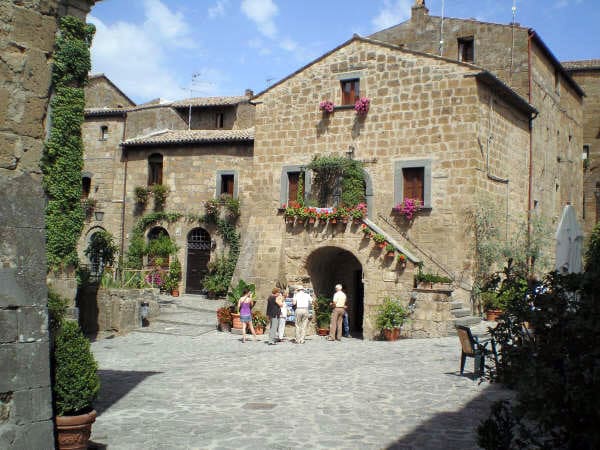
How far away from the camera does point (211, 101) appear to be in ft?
101

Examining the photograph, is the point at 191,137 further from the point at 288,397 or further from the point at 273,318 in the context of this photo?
the point at 288,397

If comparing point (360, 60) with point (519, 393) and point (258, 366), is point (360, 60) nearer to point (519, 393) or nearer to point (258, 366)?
point (258, 366)

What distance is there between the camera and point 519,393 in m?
4.24

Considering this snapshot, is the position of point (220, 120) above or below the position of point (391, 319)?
above

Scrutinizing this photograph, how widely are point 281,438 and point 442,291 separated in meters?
9.86

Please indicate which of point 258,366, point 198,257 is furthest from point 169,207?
point 258,366

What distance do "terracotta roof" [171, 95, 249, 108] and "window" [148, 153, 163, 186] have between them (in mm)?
4080

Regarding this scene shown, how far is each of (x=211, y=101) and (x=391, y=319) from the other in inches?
706

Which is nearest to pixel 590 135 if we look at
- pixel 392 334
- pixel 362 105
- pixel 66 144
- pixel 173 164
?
pixel 362 105

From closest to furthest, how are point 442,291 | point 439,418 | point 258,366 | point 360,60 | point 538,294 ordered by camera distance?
point 538,294, point 439,418, point 258,366, point 442,291, point 360,60

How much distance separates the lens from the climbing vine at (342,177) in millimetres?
19531

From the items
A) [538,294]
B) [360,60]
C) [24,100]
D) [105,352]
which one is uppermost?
[360,60]

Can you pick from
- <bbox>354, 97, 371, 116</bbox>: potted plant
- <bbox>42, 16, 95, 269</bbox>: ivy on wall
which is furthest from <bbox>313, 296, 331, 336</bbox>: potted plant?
<bbox>42, 16, 95, 269</bbox>: ivy on wall

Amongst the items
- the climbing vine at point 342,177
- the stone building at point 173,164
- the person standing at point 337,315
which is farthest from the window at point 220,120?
the person standing at point 337,315
